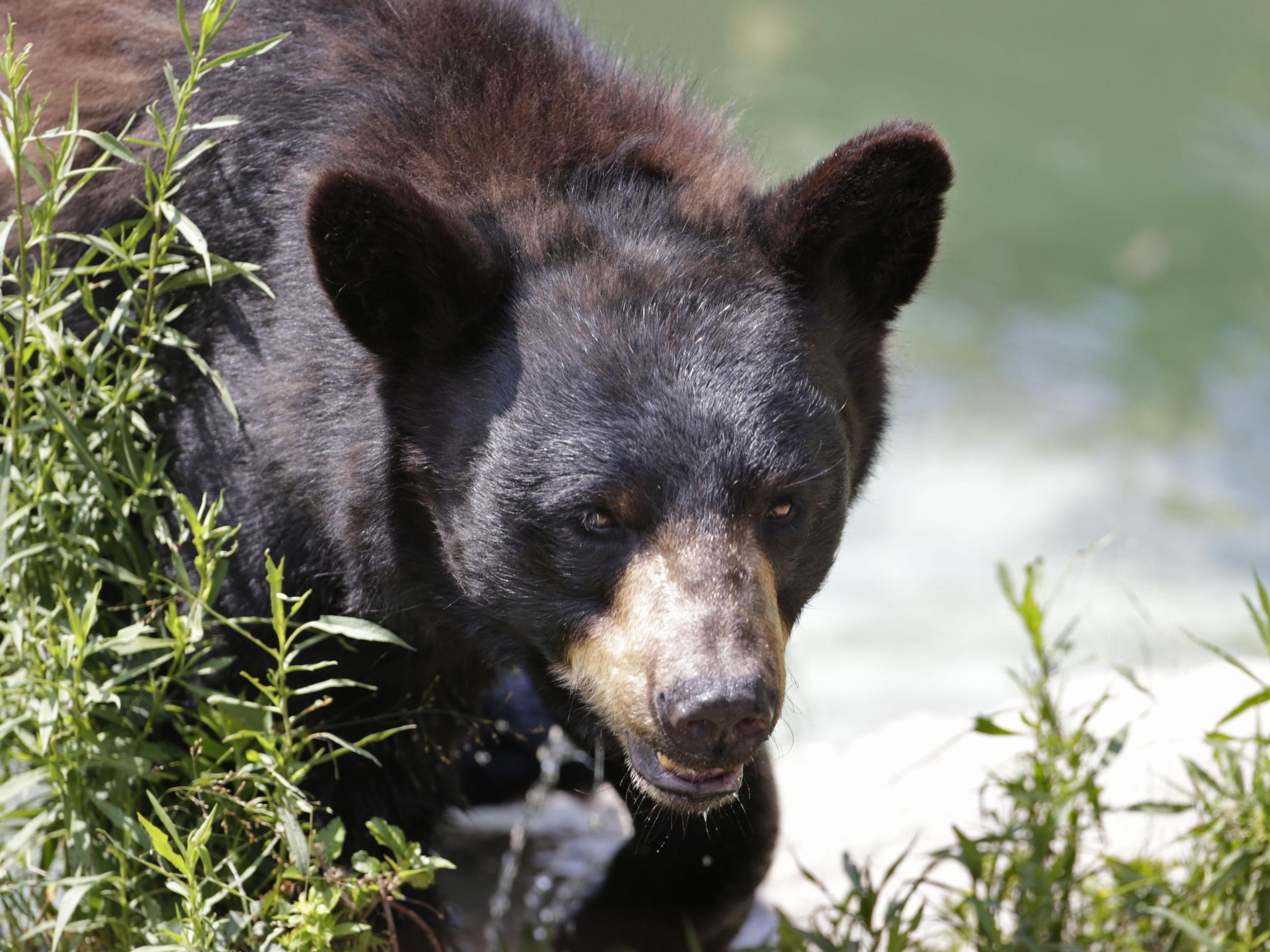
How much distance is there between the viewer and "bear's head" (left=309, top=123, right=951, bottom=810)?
9.50 feet

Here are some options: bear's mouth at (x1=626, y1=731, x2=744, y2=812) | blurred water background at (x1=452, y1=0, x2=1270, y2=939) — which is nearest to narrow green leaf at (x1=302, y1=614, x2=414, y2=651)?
bear's mouth at (x1=626, y1=731, x2=744, y2=812)

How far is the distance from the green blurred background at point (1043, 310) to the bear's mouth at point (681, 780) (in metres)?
1.29

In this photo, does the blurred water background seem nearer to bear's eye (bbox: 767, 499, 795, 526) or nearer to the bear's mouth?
bear's eye (bbox: 767, 499, 795, 526)

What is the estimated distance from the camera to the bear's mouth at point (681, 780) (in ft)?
9.69

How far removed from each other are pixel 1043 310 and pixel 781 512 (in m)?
6.89

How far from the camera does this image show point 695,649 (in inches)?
110

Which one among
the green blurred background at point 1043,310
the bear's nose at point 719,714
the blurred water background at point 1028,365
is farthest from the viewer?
the green blurred background at point 1043,310

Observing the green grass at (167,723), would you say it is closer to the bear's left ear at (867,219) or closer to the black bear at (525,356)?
the black bear at (525,356)

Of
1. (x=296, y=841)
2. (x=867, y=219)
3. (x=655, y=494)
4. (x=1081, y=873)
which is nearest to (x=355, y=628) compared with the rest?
(x=296, y=841)

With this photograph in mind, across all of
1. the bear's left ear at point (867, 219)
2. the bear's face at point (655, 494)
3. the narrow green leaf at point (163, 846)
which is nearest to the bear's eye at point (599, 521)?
the bear's face at point (655, 494)

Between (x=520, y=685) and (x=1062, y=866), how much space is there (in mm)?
2141

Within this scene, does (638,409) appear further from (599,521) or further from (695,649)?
(695,649)

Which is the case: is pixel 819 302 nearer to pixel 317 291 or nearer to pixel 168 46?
pixel 317 291

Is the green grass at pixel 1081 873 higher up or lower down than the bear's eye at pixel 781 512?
lower down
